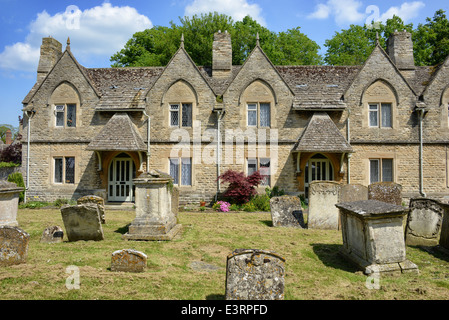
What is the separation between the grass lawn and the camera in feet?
18.1

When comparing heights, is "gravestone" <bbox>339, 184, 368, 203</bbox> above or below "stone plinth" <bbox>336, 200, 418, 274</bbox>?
above

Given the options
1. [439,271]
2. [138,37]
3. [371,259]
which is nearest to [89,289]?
[371,259]

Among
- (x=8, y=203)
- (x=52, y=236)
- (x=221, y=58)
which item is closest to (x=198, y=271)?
(x=52, y=236)

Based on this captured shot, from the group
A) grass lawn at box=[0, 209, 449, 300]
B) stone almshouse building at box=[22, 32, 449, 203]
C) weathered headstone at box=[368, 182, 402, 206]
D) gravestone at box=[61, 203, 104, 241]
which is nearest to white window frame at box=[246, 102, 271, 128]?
stone almshouse building at box=[22, 32, 449, 203]

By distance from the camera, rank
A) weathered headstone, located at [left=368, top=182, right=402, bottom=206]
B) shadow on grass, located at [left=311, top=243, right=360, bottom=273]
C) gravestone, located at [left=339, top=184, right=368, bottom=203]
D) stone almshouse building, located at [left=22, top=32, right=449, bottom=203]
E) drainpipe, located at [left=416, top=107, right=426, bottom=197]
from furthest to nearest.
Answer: stone almshouse building, located at [left=22, top=32, right=449, bottom=203], drainpipe, located at [left=416, top=107, right=426, bottom=197], weathered headstone, located at [left=368, top=182, right=402, bottom=206], gravestone, located at [left=339, top=184, right=368, bottom=203], shadow on grass, located at [left=311, top=243, right=360, bottom=273]

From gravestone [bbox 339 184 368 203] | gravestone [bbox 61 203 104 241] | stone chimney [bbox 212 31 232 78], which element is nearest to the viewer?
gravestone [bbox 61 203 104 241]

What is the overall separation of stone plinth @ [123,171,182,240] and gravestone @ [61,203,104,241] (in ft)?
3.05

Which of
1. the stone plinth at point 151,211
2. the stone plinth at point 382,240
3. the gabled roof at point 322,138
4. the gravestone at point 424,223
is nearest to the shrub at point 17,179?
the stone plinth at point 151,211

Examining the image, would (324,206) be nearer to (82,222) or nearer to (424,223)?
(424,223)

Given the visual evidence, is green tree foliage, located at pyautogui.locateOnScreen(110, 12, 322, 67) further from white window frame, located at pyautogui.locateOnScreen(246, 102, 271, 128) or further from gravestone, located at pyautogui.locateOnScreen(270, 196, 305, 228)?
gravestone, located at pyautogui.locateOnScreen(270, 196, 305, 228)

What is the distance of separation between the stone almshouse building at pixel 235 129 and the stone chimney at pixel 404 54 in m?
0.98

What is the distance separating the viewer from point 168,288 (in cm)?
576

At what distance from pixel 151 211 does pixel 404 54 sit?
62.2 feet

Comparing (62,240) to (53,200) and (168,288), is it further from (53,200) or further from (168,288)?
(53,200)
